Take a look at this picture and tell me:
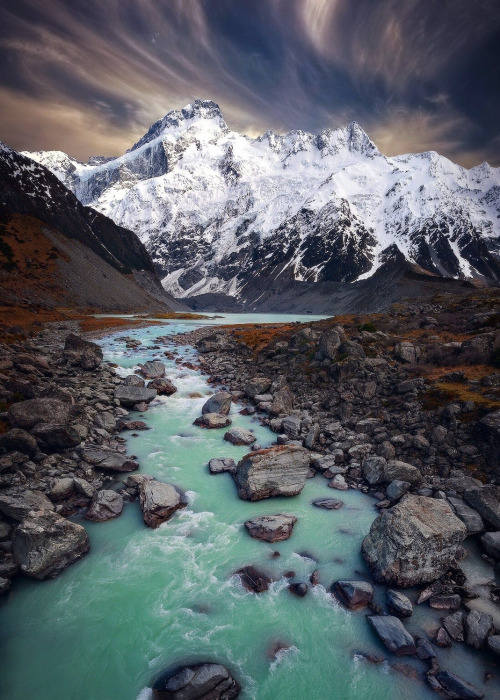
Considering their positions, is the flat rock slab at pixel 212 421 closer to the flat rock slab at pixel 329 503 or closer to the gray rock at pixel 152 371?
the flat rock slab at pixel 329 503

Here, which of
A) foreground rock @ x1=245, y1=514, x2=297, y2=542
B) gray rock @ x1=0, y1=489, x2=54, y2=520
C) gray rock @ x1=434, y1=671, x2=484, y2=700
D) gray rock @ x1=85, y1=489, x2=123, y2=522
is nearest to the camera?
gray rock @ x1=434, y1=671, x2=484, y2=700

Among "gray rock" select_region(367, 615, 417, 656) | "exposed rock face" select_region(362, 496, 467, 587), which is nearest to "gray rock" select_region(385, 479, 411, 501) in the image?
"exposed rock face" select_region(362, 496, 467, 587)

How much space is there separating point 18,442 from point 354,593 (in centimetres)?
1398

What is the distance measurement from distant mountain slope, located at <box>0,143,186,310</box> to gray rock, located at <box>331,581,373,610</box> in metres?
106

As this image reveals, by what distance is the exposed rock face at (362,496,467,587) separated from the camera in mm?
10227

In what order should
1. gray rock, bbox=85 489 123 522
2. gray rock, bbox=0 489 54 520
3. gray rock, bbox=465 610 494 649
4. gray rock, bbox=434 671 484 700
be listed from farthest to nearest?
gray rock, bbox=85 489 123 522 < gray rock, bbox=0 489 54 520 < gray rock, bbox=465 610 494 649 < gray rock, bbox=434 671 484 700

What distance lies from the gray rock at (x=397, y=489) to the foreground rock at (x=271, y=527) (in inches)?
172

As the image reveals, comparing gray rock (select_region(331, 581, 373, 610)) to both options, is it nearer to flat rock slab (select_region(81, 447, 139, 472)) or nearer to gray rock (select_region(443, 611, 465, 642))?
gray rock (select_region(443, 611, 465, 642))

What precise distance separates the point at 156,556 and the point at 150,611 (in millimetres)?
1919

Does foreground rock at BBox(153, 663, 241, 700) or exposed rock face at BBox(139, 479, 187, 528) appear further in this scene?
exposed rock face at BBox(139, 479, 187, 528)

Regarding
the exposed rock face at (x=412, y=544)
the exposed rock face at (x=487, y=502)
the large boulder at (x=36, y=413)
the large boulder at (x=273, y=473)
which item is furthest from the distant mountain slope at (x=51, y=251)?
the exposed rock face at (x=487, y=502)

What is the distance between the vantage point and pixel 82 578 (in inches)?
419

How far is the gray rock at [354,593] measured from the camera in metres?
9.84

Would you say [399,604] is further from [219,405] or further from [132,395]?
[132,395]
